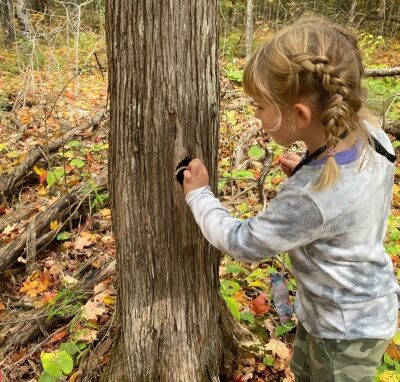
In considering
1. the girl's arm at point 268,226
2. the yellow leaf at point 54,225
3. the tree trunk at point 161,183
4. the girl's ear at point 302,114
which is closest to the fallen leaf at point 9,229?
the yellow leaf at point 54,225

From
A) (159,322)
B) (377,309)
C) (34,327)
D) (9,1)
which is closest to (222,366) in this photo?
(159,322)

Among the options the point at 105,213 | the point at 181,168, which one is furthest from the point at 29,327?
the point at 181,168

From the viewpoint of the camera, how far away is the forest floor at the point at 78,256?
2.45 meters

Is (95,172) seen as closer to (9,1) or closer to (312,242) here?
(312,242)

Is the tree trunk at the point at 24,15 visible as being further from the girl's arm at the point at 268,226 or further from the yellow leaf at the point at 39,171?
the girl's arm at the point at 268,226

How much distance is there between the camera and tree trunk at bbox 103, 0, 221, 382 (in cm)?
156

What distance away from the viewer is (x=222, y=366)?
94.0 inches

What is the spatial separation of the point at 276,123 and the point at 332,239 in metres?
0.47

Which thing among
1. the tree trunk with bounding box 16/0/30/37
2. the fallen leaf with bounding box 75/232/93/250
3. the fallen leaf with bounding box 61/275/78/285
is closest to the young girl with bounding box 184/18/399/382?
the fallen leaf with bounding box 61/275/78/285

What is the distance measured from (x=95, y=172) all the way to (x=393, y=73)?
3.17m

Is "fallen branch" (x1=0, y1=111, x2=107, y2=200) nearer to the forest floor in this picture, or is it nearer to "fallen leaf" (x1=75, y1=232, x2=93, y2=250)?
the forest floor

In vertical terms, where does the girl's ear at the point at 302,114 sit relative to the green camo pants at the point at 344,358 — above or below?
above

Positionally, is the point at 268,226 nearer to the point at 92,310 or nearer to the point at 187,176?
the point at 187,176

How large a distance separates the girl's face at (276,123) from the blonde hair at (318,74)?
24 mm
